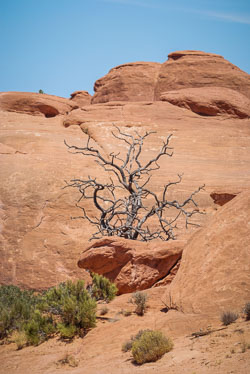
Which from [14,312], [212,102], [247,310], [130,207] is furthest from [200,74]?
[247,310]

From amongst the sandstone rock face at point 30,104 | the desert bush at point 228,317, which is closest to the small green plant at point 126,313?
the desert bush at point 228,317

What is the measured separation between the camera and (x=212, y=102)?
22.2 metres

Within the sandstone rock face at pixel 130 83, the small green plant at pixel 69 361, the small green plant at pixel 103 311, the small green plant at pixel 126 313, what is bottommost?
the small green plant at pixel 69 361

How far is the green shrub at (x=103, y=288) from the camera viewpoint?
778 centimetres

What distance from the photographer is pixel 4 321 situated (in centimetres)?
722

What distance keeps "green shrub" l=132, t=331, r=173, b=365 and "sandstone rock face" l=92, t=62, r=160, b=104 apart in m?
22.3

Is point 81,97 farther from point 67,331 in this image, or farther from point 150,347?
point 150,347

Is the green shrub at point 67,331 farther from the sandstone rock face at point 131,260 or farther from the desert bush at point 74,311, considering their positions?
the sandstone rock face at point 131,260

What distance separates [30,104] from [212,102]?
10.9 meters

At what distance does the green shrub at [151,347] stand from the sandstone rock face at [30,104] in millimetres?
20100

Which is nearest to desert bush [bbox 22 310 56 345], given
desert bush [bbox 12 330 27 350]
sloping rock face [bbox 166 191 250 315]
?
desert bush [bbox 12 330 27 350]

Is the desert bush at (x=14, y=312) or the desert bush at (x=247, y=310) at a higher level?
the desert bush at (x=247, y=310)

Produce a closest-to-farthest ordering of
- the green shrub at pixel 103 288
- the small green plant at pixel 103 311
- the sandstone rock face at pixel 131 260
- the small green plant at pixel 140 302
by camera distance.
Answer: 1. the small green plant at pixel 140 302
2. the small green plant at pixel 103 311
3. the green shrub at pixel 103 288
4. the sandstone rock face at pixel 131 260

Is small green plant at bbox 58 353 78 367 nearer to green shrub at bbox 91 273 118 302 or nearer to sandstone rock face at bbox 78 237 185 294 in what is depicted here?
green shrub at bbox 91 273 118 302
